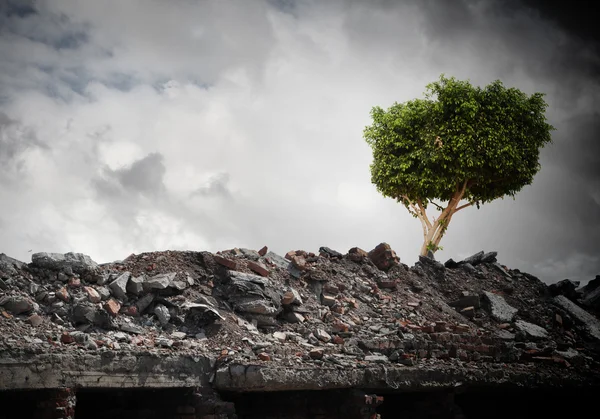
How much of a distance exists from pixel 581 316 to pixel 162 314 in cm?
1054

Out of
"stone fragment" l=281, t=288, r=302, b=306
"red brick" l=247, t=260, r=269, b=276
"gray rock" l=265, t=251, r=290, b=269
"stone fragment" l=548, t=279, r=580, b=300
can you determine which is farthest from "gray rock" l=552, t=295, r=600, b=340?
"red brick" l=247, t=260, r=269, b=276

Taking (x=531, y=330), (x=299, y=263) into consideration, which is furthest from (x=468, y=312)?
(x=299, y=263)

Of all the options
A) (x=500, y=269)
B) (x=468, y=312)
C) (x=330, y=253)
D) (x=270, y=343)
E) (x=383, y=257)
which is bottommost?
(x=270, y=343)

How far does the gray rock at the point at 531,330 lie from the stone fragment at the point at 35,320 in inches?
377

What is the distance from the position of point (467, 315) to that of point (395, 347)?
4.27 metres

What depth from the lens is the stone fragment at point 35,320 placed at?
288 inches

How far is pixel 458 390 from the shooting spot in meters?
9.45

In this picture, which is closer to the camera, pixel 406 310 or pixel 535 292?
pixel 406 310

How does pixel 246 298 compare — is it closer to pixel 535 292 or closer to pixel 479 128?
pixel 535 292

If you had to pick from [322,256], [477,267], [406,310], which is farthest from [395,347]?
[477,267]

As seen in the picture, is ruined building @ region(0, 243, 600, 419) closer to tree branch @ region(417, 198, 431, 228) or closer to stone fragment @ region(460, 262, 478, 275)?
stone fragment @ region(460, 262, 478, 275)

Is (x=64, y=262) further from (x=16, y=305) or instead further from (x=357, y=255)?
(x=357, y=255)

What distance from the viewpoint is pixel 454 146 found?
17.6 meters

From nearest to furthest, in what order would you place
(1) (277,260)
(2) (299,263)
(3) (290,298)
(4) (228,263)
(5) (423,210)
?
(3) (290,298), (4) (228,263), (2) (299,263), (1) (277,260), (5) (423,210)
